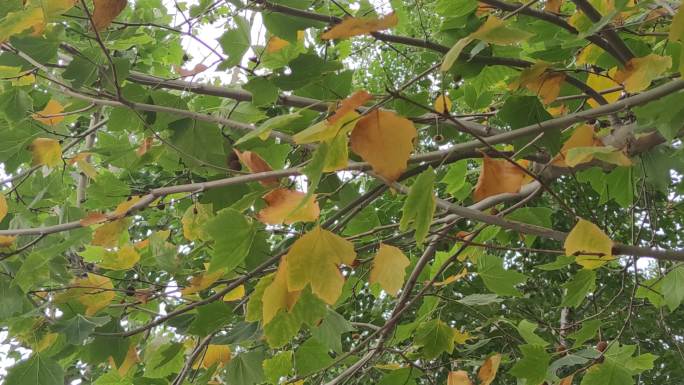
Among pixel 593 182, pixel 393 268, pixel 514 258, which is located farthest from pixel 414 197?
pixel 514 258

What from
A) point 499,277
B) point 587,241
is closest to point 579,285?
point 499,277

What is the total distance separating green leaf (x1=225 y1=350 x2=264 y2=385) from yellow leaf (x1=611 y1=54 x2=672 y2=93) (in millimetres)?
752

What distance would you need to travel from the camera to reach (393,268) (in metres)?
0.78

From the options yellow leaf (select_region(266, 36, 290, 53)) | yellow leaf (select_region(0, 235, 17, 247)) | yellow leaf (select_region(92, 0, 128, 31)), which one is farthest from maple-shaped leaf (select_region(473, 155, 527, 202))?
yellow leaf (select_region(0, 235, 17, 247))

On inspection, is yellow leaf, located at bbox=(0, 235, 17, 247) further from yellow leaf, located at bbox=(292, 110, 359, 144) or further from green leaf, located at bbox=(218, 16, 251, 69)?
yellow leaf, located at bbox=(292, 110, 359, 144)

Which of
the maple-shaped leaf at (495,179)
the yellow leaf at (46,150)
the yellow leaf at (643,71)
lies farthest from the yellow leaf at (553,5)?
the yellow leaf at (46,150)

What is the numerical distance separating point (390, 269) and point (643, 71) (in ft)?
1.30

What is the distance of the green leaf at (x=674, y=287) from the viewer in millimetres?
1137

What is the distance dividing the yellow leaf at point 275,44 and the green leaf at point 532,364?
662mm

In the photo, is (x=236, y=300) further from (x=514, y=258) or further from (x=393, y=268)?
(x=514, y=258)

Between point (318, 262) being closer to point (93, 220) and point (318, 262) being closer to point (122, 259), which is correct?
point (93, 220)

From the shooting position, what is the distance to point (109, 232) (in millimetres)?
897

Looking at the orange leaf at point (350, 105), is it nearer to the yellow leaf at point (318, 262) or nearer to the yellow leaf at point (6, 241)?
the yellow leaf at point (318, 262)

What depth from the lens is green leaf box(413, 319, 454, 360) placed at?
49.9 inches
